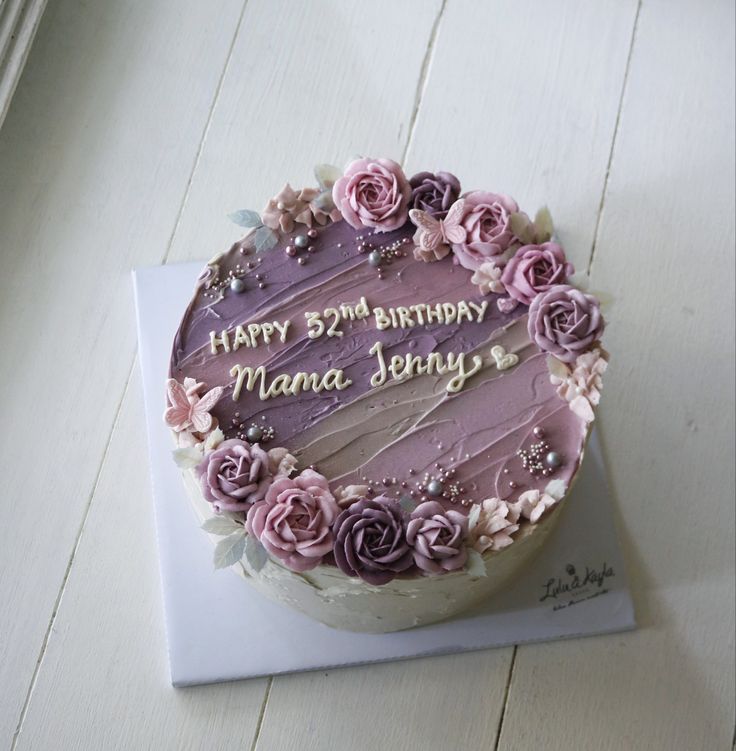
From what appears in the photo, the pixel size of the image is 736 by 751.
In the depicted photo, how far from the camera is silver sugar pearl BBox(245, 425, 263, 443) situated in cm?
121

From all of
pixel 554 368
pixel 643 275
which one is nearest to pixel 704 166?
pixel 643 275

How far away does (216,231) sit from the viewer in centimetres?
168

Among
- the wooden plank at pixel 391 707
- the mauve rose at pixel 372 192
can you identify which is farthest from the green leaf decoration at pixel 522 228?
the wooden plank at pixel 391 707

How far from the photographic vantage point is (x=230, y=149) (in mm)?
1742

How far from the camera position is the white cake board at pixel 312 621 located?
4.61 ft

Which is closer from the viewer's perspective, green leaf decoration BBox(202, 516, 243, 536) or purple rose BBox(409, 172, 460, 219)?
green leaf decoration BBox(202, 516, 243, 536)

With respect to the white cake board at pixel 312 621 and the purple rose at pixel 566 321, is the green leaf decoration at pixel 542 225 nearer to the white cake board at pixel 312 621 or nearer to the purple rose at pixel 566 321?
the purple rose at pixel 566 321

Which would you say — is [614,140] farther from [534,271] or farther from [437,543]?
[437,543]

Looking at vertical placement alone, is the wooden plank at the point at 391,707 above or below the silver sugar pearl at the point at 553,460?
below

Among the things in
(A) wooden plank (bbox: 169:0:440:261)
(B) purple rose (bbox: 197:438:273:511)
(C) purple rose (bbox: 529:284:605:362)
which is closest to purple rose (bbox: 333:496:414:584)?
(B) purple rose (bbox: 197:438:273:511)

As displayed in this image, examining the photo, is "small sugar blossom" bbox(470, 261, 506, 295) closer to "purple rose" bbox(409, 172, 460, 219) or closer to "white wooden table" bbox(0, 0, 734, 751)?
"purple rose" bbox(409, 172, 460, 219)

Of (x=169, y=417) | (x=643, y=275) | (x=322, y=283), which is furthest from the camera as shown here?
(x=643, y=275)

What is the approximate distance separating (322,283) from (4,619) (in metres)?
0.70

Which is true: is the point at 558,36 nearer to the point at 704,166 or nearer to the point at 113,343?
the point at 704,166
